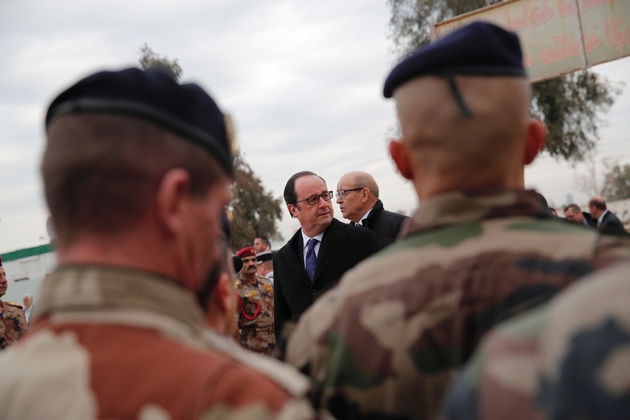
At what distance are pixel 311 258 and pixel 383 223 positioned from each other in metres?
0.97

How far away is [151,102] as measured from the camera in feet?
3.82

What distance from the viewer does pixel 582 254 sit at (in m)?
1.31

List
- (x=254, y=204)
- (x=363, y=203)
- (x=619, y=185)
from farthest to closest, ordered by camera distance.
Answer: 1. (x=619, y=185)
2. (x=254, y=204)
3. (x=363, y=203)

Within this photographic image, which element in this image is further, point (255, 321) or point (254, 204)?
point (254, 204)

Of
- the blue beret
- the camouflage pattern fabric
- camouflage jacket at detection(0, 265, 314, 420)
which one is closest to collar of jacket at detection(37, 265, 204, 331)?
camouflage jacket at detection(0, 265, 314, 420)

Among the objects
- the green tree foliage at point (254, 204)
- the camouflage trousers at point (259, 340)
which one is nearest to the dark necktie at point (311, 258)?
the camouflage trousers at point (259, 340)

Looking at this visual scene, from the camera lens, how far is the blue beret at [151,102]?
1146 mm

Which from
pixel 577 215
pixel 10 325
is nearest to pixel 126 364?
pixel 10 325

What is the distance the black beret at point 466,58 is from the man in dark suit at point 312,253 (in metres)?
3.55

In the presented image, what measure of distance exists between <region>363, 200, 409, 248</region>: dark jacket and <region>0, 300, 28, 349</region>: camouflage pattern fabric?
14.2 ft

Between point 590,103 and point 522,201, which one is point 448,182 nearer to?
point 522,201

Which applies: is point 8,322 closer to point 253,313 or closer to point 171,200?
point 253,313

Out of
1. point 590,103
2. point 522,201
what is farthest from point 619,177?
point 522,201

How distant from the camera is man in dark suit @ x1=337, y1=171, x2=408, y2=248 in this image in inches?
237
